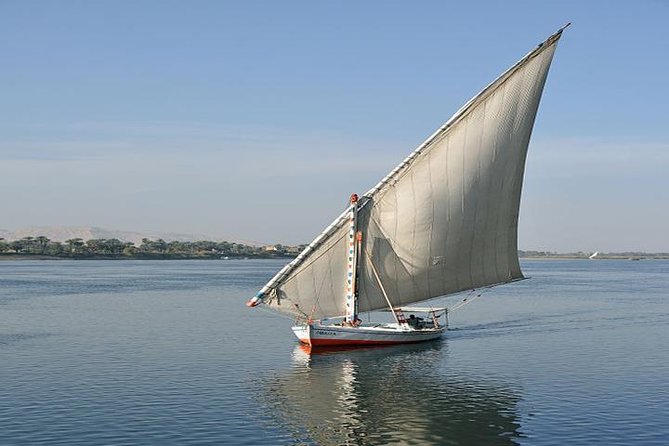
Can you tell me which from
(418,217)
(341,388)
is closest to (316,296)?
(418,217)

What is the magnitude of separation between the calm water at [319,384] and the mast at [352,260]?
3.78 metres

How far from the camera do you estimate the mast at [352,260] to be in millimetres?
61500

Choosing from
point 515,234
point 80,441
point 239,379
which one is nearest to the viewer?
point 80,441

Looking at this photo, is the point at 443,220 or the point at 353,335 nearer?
the point at 443,220

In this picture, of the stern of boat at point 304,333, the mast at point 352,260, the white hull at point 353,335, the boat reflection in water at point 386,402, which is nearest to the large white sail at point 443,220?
the mast at point 352,260

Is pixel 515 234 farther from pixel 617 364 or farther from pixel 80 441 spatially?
pixel 80 441

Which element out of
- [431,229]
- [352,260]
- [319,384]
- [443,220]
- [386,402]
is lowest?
[386,402]

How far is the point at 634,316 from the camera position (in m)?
95.8

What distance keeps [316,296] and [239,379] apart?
1253cm

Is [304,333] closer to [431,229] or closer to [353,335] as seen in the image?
[353,335]

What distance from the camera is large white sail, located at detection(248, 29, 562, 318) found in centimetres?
5784

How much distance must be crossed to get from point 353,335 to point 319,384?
12.8 meters

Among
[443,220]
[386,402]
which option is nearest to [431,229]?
[443,220]

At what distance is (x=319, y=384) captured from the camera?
49562 millimetres
